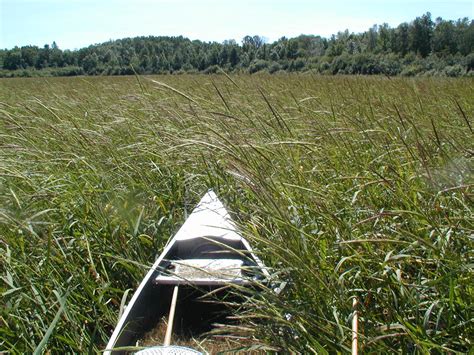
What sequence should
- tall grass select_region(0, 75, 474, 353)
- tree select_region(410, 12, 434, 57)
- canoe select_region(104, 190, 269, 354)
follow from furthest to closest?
1. tree select_region(410, 12, 434, 57)
2. canoe select_region(104, 190, 269, 354)
3. tall grass select_region(0, 75, 474, 353)

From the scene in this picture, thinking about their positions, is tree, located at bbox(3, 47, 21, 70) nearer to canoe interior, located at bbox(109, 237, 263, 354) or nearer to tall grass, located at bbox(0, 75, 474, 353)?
tall grass, located at bbox(0, 75, 474, 353)

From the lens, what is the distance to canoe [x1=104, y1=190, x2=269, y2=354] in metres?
1.85

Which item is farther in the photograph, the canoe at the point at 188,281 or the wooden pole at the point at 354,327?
the canoe at the point at 188,281

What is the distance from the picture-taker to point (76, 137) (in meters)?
3.10

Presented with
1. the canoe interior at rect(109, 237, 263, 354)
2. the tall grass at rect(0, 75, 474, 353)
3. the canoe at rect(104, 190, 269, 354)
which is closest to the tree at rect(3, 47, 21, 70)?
the tall grass at rect(0, 75, 474, 353)

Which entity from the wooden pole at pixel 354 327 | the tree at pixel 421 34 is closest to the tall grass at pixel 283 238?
the wooden pole at pixel 354 327

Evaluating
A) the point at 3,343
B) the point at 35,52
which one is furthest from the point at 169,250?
the point at 35,52

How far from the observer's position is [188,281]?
5.84 ft

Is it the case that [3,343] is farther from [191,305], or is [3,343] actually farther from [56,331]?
[191,305]

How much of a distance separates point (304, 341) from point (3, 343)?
110 cm

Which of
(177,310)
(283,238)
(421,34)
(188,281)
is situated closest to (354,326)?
(283,238)

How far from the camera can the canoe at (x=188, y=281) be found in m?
1.85

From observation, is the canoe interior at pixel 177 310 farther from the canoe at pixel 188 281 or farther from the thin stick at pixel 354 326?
the thin stick at pixel 354 326

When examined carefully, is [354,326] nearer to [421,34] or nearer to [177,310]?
[177,310]
